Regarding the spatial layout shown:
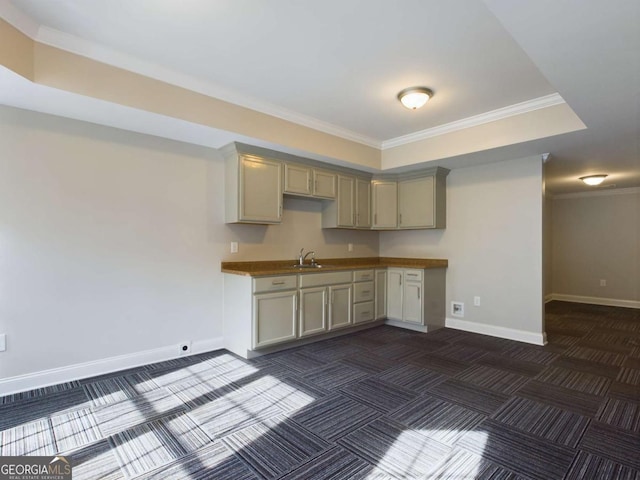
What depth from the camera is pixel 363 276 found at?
4.49 meters

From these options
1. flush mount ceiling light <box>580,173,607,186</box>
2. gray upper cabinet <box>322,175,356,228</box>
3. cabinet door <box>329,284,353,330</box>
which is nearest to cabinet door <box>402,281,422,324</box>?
cabinet door <box>329,284,353,330</box>

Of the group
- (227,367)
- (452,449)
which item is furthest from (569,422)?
(227,367)

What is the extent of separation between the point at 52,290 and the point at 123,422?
131cm

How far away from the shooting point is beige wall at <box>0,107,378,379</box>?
105 inches

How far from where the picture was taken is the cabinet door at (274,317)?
135 inches

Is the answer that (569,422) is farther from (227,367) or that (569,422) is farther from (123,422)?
(123,422)

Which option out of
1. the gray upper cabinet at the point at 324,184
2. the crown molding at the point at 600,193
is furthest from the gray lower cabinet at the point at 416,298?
the crown molding at the point at 600,193

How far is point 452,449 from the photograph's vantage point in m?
1.96

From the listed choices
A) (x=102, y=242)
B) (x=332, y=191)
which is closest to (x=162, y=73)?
(x=102, y=242)

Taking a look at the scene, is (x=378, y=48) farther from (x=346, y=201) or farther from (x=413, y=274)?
(x=413, y=274)

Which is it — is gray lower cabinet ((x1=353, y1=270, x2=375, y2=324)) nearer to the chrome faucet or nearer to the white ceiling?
the chrome faucet

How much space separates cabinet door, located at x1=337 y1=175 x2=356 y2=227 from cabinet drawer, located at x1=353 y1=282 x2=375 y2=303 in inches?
33.4

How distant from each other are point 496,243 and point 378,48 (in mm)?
3033

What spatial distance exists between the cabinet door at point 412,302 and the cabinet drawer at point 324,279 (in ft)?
2.81
